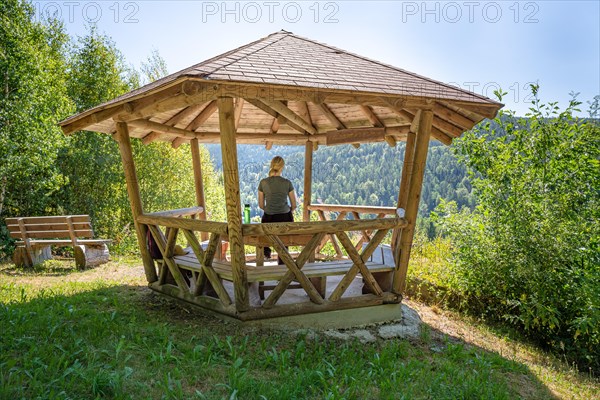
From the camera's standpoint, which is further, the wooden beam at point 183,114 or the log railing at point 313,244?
the wooden beam at point 183,114

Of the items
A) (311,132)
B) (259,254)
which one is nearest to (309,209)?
(311,132)

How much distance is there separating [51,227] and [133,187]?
13.0ft

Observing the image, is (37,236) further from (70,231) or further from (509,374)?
(509,374)

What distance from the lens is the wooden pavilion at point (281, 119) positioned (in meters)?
Answer: 4.69

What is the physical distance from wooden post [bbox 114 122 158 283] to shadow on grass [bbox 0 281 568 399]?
2.69 ft

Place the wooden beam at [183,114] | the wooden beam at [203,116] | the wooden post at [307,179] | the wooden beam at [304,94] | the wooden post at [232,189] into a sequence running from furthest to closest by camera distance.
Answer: the wooden post at [307,179] → the wooden beam at [183,114] → the wooden beam at [203,116] → the wooden post at [232,189] → the wooden beam at [304,94]

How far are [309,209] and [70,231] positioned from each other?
4.98 metres

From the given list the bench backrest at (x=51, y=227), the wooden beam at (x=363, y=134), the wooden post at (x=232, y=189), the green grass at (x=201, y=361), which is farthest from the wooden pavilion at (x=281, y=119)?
the bench backrest at (x=51, y=227)

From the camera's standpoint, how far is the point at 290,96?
Answer: 15.9ft

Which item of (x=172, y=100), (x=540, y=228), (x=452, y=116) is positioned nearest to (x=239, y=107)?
(x=172, y=100)

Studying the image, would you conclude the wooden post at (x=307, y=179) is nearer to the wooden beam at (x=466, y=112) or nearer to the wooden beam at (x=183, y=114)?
the wooden beam at (x=183, y=114)

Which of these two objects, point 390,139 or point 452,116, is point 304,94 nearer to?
point 452,116

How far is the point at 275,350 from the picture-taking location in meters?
4.39

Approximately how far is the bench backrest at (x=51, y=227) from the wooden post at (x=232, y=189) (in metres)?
5.47
